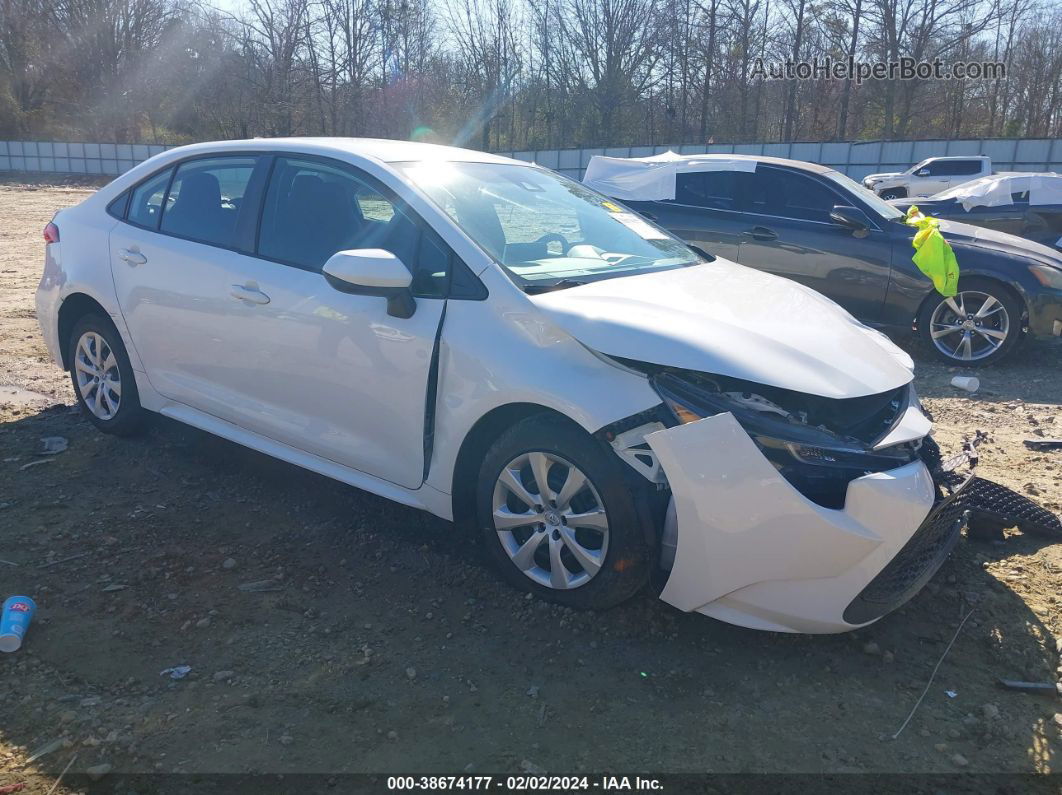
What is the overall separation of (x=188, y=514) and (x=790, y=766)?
293 centimetres

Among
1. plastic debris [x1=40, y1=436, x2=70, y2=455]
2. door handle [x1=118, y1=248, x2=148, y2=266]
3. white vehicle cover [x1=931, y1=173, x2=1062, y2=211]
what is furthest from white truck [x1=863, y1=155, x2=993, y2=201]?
plastic debris [x1=40, y1=436, x2=70, y2=455]

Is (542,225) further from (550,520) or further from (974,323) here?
(974,323)

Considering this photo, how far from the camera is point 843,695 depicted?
2.78m

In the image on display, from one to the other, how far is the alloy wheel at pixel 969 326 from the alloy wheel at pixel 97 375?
→ 636 centimetres

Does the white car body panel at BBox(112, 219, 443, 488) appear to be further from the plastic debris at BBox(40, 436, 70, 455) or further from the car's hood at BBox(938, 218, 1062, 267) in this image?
the car's hood at BBox(938, 218, 1062, 267)

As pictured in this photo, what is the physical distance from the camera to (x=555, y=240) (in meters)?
3.86

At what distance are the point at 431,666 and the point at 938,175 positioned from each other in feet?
75.0

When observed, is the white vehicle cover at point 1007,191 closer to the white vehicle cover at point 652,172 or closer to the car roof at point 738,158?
the car roof at point 738,158

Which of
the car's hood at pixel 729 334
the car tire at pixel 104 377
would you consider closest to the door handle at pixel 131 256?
the car tire at pixel 104 377

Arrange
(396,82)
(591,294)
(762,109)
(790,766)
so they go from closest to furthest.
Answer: (790,766) → (591,294) → (762,109) → (396,82)

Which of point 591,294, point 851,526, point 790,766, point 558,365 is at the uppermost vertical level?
point 591,294

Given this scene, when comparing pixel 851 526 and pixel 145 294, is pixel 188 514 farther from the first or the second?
pixel 851 526

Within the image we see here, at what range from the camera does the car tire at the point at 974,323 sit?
23.3 feet

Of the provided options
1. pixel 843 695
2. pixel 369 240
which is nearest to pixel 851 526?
pixel 843 695
